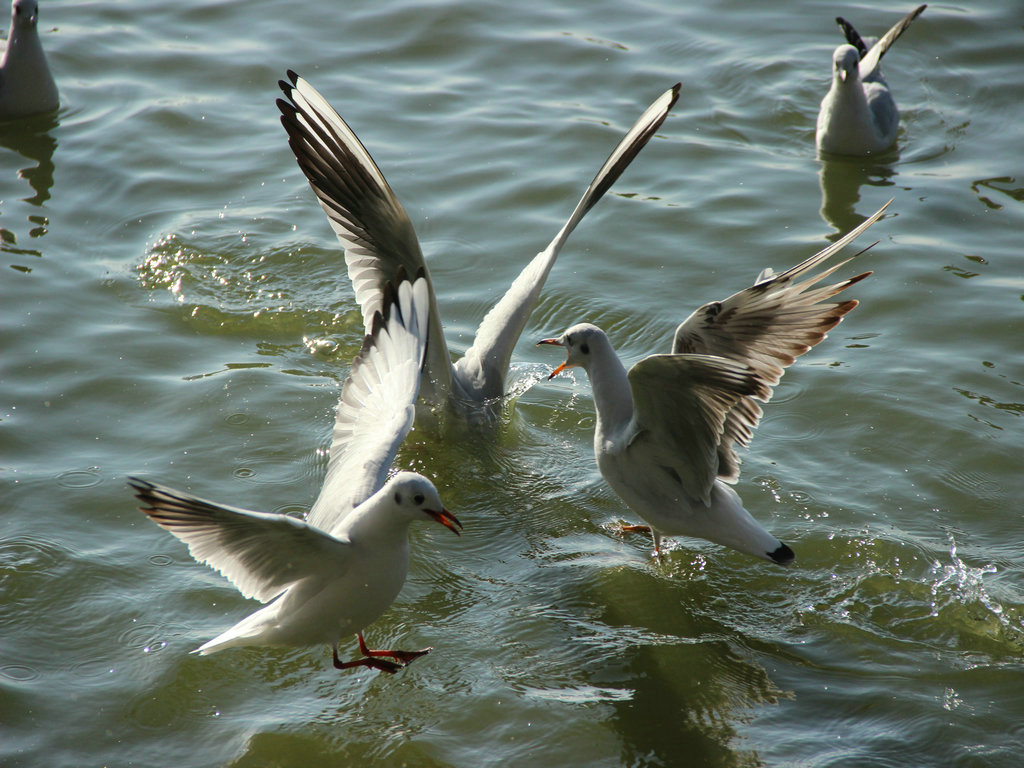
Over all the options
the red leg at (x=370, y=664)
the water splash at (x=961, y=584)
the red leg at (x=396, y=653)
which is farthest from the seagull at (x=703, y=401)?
the red leg at (x=370, y=664)

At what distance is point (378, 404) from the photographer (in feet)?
15.5

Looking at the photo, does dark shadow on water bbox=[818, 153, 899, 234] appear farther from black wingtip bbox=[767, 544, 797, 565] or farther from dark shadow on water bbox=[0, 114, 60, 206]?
dark shadow on water bbox=[0, 114, 60, 206]

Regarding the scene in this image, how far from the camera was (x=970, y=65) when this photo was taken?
1012cm

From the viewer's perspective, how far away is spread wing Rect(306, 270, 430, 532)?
14.5 feet

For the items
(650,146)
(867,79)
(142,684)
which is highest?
(867,79)

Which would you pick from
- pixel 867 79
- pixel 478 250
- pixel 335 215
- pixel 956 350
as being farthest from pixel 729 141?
pixel 335 215

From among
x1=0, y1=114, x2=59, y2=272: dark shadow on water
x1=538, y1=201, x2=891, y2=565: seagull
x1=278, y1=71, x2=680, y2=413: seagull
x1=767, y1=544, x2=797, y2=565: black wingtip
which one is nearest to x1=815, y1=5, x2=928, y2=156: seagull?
x1=278, y1=71, x2=680, y2=413: seagull

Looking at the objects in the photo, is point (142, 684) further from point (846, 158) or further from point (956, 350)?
point (846, 158)

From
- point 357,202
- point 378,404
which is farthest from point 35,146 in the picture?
point 378,404

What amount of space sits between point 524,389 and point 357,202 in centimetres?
153

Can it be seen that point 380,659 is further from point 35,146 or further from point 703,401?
point 35,146

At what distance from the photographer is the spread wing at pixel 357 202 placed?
5828 mm

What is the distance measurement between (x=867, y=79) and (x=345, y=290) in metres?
5.25

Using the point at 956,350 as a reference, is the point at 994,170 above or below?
above
